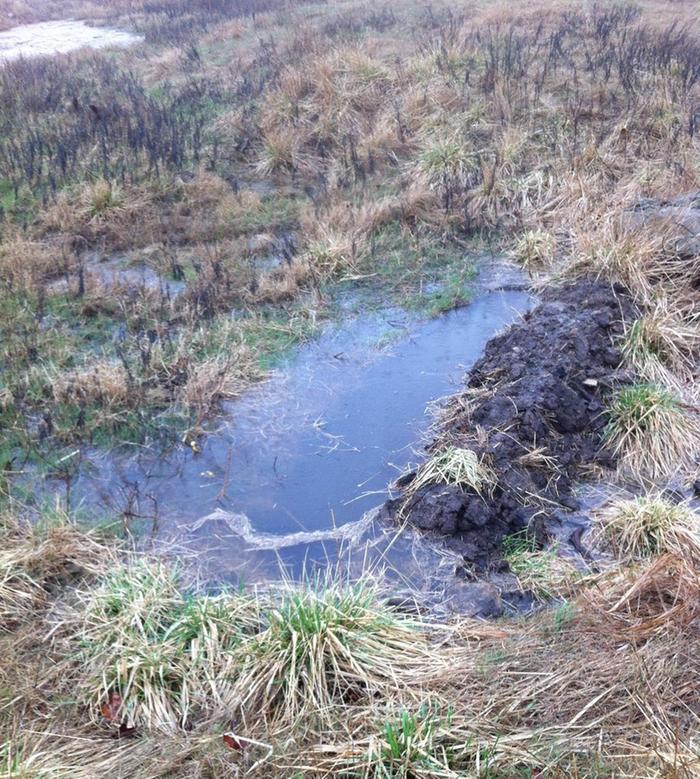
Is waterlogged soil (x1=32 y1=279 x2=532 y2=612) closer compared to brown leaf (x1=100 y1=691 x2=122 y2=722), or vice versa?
brown leaf (x1=100 y1=691 x2=122 y2=722)

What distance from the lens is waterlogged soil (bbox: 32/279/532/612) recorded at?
525cm

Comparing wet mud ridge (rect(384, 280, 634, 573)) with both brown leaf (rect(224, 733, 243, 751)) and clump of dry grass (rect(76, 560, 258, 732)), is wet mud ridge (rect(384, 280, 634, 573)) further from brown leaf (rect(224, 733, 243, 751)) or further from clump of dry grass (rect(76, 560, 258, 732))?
brown leaf (rect(224, 733, 243, 751))

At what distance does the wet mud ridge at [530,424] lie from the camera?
532 cm

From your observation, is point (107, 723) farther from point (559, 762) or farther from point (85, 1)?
point (85, 1)

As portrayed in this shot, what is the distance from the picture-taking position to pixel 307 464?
6137mm

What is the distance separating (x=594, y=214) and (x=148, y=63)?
10151mm

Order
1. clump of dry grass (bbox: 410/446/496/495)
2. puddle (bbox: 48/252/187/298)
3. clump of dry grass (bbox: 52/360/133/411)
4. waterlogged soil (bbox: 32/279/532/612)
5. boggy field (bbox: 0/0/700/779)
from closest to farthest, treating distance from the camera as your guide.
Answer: boggy field (bbox: 0/0/700/779)
waterlogged soil (bbox: 32/279/532/612)
clump of dry grass (bbox: 410/446/496/495)
clump of dry grass (bbox: 52/360/133/411)
puddle (bbox: 48/252/187/298)

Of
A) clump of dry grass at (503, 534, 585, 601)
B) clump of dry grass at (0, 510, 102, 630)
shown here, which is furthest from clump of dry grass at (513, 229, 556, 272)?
clump of dry grass at (0, 510, 102, 630)

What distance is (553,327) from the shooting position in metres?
7.12

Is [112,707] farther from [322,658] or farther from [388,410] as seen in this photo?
[388,410]

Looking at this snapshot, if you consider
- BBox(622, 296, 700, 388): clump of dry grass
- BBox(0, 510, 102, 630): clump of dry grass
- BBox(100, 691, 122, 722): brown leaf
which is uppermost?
BBox(100, 691, 122, 722): brown leaf

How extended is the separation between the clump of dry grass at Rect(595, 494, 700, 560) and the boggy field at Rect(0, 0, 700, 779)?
2 cm

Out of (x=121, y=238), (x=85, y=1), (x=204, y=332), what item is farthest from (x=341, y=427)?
(x=85, y=1)

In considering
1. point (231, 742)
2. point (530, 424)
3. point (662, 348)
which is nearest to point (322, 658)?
point (231, 742)
